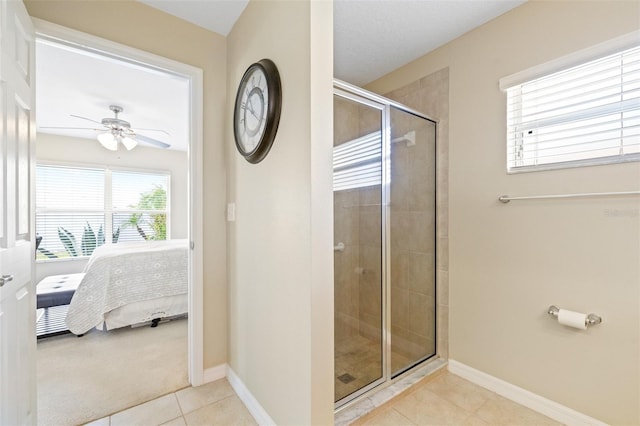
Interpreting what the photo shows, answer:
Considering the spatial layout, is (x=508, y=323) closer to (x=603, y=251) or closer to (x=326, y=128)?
(x=603, y=251)

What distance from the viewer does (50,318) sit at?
9.89ft

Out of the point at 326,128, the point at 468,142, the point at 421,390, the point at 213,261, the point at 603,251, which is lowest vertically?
the point at 421,390

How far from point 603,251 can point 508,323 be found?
2.21 ft

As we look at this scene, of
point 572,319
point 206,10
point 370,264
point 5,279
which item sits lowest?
point 572,319

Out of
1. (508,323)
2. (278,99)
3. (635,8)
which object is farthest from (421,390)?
(635,8)

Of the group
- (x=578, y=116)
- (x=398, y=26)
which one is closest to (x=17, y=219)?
(x=398, y=26)

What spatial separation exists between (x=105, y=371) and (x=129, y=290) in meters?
0.89

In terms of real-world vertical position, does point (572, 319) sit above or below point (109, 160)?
below

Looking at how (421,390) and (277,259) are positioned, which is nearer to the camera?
(277,259)

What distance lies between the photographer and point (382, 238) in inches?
79.8

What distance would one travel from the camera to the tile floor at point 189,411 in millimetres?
1569

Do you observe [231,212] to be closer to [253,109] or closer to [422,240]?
[253,109]

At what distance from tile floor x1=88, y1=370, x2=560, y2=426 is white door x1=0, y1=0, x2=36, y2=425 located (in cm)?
53

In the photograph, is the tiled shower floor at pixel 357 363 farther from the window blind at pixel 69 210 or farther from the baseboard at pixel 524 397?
the window blind at pixel 69 210
